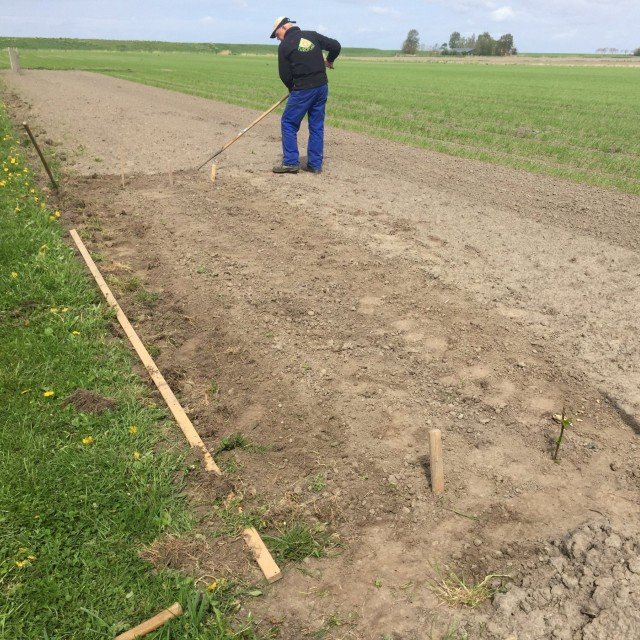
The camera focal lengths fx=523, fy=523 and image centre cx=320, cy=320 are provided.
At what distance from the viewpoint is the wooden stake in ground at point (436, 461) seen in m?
2.78

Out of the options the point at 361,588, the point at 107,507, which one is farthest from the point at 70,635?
the point at 361,588

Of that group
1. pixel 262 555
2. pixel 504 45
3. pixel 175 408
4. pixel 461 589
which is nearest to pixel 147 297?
pixel 175 408

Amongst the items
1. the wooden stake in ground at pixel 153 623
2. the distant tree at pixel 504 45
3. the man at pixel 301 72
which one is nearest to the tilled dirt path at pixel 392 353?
the wooden stake in ground at pixel 153 623

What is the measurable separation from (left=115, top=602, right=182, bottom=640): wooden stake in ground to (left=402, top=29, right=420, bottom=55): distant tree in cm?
14572

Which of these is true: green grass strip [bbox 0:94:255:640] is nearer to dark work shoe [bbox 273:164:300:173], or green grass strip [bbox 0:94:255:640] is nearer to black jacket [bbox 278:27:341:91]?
dark work shoe [bbox 273:164:300:173]

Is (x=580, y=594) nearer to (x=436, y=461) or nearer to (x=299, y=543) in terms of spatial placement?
(x=436, y=461)

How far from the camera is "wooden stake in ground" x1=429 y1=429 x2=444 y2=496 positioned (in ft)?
9.12

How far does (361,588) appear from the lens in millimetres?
2508

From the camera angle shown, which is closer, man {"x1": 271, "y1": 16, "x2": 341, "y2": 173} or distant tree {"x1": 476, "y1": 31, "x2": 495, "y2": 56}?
man {"x1": 271, "y1": 16, "x2": 341, "y2": 173}

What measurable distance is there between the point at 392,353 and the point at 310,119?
6.02 meters

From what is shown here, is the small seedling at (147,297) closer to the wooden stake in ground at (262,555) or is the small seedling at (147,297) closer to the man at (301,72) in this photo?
the wooden stake in ground at (262,555)

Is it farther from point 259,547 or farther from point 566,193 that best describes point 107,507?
point 566,193

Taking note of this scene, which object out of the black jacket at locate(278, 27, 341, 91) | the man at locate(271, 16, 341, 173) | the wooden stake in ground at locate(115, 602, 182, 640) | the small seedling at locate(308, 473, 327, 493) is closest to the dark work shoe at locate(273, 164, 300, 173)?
the man at locate(271, 16, 341, 173)

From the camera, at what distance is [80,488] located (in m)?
2.97
